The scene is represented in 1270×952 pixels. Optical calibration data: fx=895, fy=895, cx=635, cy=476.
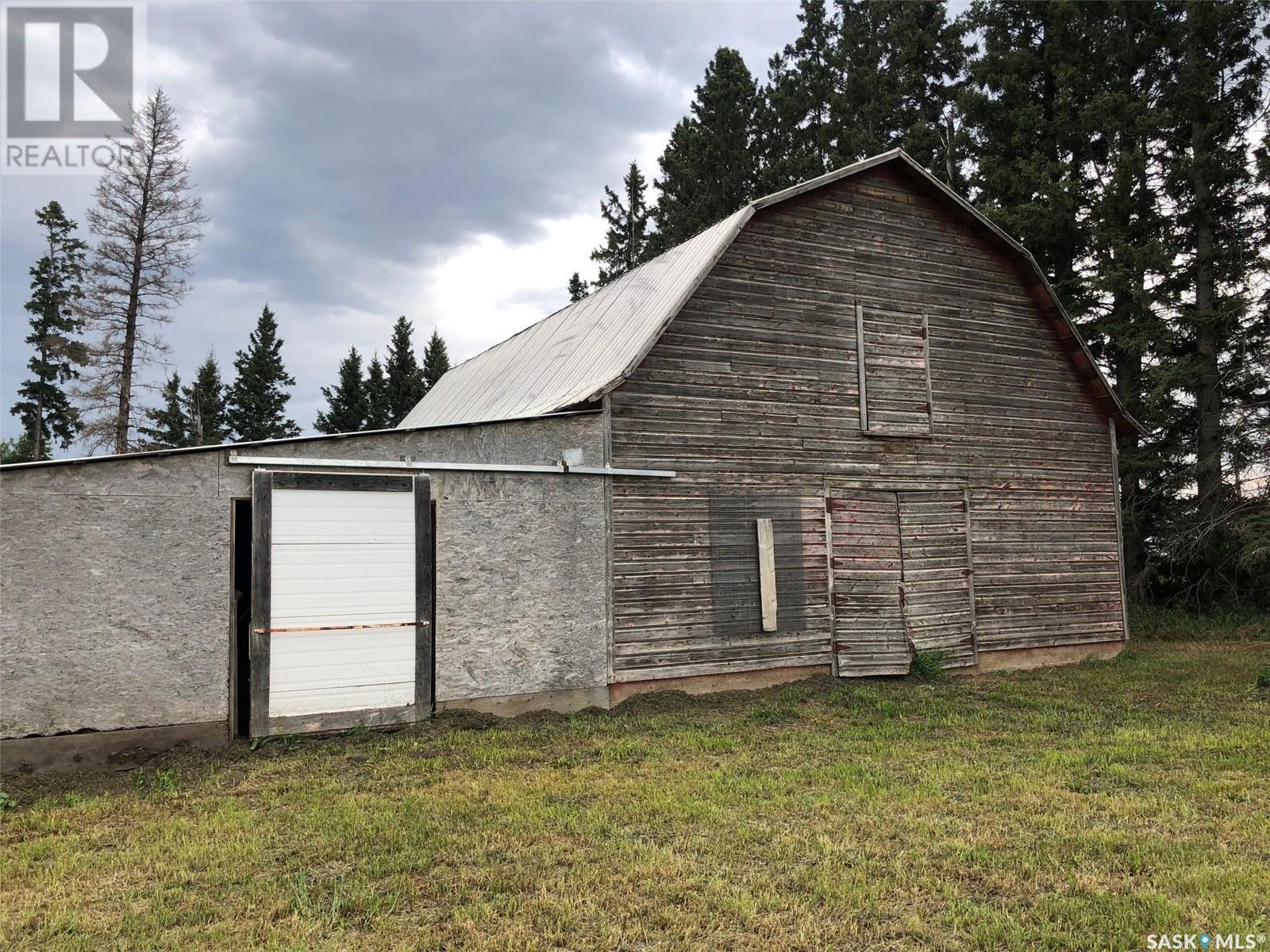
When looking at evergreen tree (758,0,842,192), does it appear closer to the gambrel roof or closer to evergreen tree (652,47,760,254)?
evergreen tree (652,47,760,254)

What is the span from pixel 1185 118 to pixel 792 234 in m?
13.8

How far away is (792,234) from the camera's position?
11984 millimetres

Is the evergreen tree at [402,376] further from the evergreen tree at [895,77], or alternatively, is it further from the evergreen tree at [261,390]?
the evergreen tree at [895,77]

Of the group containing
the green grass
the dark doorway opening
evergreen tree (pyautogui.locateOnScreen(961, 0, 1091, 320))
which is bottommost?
the green grass

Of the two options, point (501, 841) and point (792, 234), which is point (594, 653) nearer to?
point (501, 841)

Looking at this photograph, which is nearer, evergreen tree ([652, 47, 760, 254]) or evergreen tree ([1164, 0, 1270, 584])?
evergreen tree ([1164, 0, 1270, 584])

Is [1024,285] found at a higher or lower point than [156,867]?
higher

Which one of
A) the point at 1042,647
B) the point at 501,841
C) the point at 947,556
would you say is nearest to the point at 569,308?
the point at 947,556

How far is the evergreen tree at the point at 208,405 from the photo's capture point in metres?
42.7

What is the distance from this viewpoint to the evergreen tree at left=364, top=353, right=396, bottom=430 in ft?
147

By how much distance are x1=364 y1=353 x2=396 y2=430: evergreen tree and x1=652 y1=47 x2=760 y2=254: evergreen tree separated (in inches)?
757

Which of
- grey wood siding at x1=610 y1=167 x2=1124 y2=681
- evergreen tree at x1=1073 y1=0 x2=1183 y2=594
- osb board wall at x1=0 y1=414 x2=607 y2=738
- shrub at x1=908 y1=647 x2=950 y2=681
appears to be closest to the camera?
osb board wall at x1=0 y1=414 x2=607 y2=738

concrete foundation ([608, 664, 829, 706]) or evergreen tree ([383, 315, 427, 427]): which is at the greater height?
evergreen tree ([383, 315, 427, 427])

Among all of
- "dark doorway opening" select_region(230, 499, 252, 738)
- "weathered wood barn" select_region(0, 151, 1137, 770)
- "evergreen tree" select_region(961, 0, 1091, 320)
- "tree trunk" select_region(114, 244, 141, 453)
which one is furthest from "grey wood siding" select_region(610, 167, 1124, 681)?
"tree trunk" select_region(114, 244, 141, 453)
